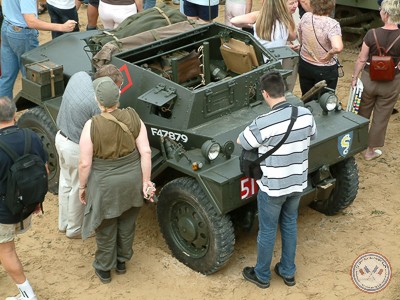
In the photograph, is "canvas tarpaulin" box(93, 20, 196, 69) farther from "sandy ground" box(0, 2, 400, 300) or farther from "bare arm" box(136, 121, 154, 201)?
"sandy ground" box(0, 2, 400, 300)

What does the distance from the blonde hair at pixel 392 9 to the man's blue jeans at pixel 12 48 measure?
3.65 meters

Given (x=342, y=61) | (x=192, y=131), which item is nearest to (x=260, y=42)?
(x=192, y=131)

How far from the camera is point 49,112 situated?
6.52 meters

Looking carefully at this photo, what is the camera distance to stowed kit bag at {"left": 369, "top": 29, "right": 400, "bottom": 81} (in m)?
7.02

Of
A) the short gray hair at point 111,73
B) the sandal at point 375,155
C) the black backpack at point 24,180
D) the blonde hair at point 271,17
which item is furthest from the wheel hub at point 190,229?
the sandal at point 375,155

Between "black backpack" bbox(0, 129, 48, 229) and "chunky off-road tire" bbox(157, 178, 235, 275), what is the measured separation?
1.11m

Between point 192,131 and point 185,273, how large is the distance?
1137 millimetres

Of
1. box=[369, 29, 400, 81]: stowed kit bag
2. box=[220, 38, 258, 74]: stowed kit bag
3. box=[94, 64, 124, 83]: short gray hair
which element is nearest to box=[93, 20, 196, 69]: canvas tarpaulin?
box=[220, 38, 258, 74]: stowed kit bag

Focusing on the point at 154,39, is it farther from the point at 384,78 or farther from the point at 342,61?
the point at 342,61

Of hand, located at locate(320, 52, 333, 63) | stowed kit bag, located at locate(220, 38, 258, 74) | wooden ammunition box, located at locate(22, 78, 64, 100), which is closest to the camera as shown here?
stowed kit bag, located at locate(220, 38, 258, 74)

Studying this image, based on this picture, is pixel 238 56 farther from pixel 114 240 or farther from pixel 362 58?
pixel 114 240

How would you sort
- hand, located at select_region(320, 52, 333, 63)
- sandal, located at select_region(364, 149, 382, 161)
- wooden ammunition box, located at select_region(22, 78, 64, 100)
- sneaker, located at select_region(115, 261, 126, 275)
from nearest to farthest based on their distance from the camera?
sneaker, located at select_region(115, 261, 126, 275)
wooden ammunition box, located at select_region(22, 78, 64, 100)
hand, located at select_region(320, 52, 333, 63)
sandal, located at select_region(364, 149, 382, 161)

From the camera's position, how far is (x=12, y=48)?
7844 mm

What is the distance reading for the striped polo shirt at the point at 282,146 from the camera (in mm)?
4914
